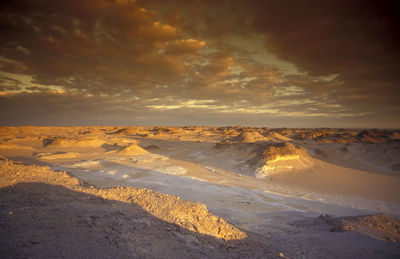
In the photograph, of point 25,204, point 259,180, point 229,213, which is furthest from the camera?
point 259,180

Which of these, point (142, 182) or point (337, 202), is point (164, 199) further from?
point (337, 202)

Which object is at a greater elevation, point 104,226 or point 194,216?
point 104,226

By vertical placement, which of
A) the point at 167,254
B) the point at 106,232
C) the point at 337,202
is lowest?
the point at 337,202

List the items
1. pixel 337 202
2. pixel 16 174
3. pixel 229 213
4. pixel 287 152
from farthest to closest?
pixel 287 152, pixel 337 202, pixel 229 213, pixel 16 174

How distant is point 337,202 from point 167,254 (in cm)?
1122

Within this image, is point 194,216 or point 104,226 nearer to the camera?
point 104,226

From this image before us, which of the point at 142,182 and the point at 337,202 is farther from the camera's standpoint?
the point at 142,182

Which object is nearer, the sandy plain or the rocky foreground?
the rocky foreground

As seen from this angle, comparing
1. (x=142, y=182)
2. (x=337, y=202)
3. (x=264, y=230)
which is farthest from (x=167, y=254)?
(x=337, y=202)

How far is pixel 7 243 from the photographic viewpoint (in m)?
3.11

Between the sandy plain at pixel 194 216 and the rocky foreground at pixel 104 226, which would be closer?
the rocky foreground at pixel 104 226

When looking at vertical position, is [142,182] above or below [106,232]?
below

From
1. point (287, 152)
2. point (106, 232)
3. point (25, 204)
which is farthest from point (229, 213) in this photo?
point (287, 152)

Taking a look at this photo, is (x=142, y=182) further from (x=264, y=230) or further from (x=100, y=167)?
(x=264, y=230)
